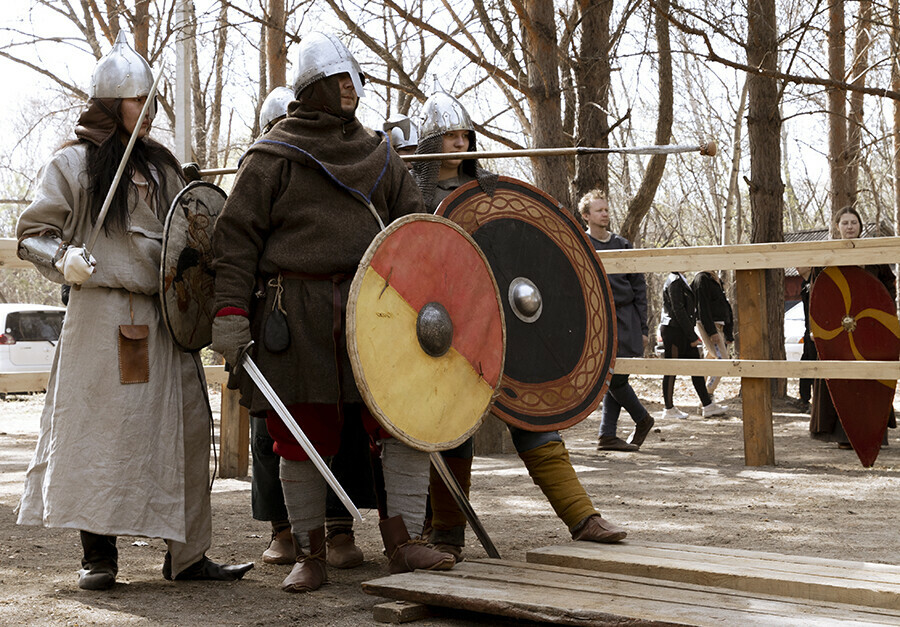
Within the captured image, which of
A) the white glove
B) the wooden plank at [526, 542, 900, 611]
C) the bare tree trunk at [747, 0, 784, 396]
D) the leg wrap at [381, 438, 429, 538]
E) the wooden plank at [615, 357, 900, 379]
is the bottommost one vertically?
the wooden plank at [526, 542, 900, 611]

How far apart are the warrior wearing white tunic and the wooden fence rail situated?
2365 mm

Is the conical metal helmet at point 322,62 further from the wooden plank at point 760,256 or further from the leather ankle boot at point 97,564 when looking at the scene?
the wooden plank at point 760,256

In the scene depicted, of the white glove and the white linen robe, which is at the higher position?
the white glove

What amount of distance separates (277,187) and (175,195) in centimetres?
50

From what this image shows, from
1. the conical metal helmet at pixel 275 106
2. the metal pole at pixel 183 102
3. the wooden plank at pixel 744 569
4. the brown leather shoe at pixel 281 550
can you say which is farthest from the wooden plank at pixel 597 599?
the metal pole at pixel 183 102

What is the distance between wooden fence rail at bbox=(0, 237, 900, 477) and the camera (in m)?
5.54

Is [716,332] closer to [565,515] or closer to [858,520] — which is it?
[858,520]

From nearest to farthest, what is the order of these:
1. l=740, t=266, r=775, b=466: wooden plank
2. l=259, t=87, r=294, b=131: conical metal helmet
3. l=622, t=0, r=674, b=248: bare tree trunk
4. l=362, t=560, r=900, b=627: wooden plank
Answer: l=362, t=560, r=900, b=627: wooden plank
l=259, t=87, r=294, b=131: conical metal helmet
l=740, t=266, r=775, b=466: wooden plank
l=622, t=0, r=674, b=248: bare tree trunk

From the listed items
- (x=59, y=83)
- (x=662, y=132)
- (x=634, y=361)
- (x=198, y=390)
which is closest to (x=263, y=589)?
(x=198, y=390)

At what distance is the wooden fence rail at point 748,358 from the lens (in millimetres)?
5543

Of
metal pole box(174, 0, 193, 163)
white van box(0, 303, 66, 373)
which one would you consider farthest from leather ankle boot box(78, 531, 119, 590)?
white van box(0, 303, 66, 373)

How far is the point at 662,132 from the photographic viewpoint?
11.4m

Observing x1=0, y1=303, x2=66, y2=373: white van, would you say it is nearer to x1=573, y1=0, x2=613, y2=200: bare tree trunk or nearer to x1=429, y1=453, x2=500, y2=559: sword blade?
x1=573, y1=0, x2=613, y2=200: bare tree trunk

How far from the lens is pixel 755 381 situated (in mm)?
5988
